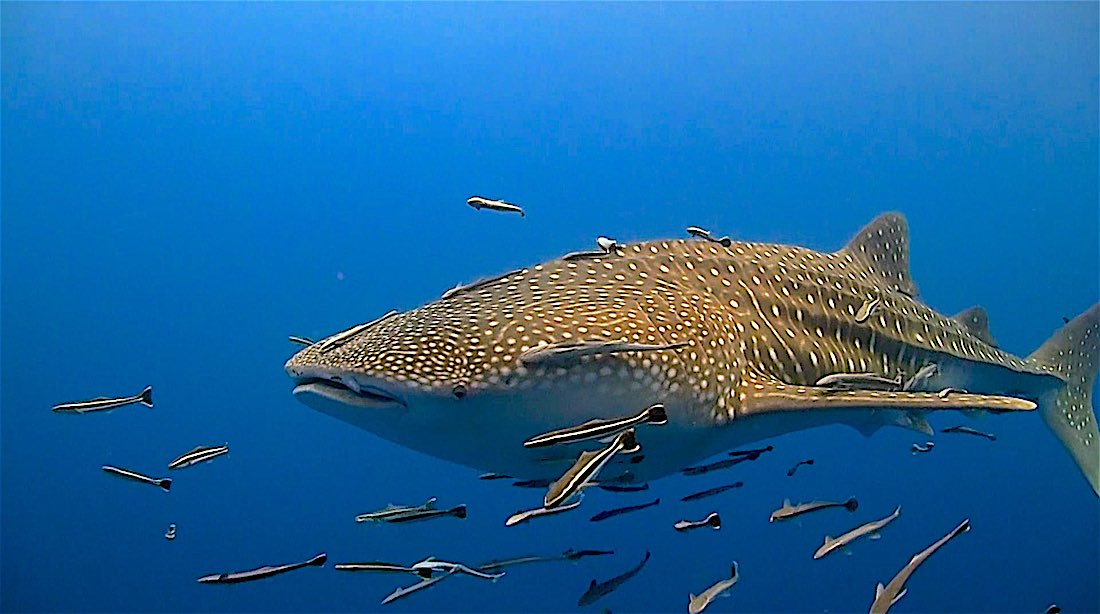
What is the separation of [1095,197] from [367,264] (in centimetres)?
1783

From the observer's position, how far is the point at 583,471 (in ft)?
8.49

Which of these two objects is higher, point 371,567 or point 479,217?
point 479,217

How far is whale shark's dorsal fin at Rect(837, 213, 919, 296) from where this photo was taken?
5566 millimetres

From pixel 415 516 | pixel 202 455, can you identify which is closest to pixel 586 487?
pixel 415 516

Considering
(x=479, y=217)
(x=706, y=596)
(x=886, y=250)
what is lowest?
(x=706, y=596)

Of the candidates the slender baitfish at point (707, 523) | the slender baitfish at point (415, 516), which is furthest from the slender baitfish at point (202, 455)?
the slender baitfish at point (707, 523)

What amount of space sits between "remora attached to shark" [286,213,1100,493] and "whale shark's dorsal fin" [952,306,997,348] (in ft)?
1.39

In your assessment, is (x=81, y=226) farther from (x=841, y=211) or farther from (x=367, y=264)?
(x=841, y=211)

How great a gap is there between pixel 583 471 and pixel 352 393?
0.87 m

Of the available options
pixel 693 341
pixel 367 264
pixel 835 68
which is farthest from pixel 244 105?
pixel 693 341

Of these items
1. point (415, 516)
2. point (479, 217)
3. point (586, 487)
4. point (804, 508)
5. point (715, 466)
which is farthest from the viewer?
point (479, 217)

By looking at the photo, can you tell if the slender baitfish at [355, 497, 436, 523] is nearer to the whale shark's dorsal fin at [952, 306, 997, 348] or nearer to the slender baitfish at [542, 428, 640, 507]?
the slender baitfish at [542, 428, 640, 507]

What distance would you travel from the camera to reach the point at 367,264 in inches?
743

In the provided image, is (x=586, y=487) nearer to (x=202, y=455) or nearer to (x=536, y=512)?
(x=536, y=512)
